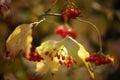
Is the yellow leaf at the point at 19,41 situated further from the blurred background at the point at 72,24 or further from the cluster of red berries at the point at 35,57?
the blurred background at the point at 72,24

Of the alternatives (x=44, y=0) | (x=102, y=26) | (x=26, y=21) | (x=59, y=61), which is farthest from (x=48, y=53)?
(x=102, y=26)

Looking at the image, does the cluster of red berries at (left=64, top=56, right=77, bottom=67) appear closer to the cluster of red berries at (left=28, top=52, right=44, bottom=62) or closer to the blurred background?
the cluster of red berries at (left=28, top=52, right=44, bottom=62)

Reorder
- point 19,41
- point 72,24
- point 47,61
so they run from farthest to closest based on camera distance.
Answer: point 72,24 < point 47,61 < point 19,41

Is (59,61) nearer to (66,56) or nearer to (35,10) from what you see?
(66,56)

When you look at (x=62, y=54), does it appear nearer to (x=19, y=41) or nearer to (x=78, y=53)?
(x=78, y=53)

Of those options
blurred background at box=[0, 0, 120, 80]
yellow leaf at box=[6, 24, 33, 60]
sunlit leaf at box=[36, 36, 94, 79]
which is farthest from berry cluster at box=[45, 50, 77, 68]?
blurred background at box=[0, 0, 120, 80]

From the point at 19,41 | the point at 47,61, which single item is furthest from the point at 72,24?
the point at 19,41
